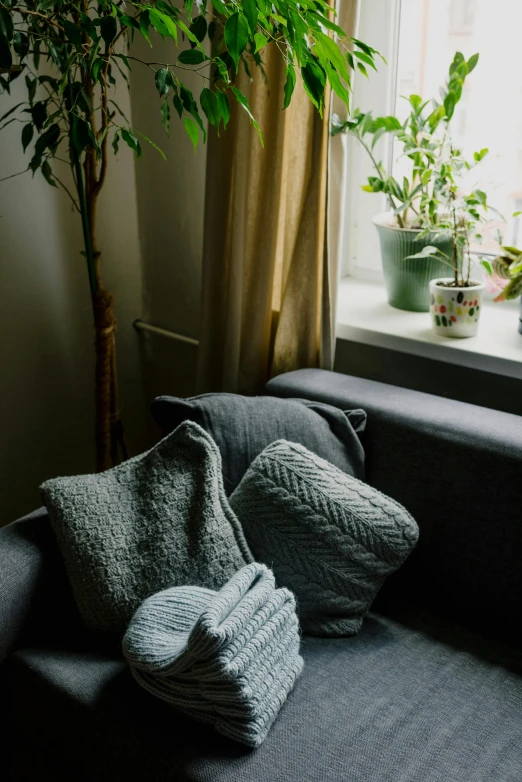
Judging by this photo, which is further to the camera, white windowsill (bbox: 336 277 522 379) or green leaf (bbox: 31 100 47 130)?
white windowsill (bbox: 336 277 522 379)

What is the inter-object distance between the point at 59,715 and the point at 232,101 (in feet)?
4.28

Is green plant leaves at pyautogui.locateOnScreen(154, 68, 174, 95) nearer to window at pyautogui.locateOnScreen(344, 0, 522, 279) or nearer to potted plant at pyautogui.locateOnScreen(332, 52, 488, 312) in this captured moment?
potted plant at pyautogui.locateOnScreen(332, 52, 488, 312)

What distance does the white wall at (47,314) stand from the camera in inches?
74.8

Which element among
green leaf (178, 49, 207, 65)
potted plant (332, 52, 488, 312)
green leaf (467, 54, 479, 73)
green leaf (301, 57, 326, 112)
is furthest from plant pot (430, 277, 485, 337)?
green leaf (178, 49, 207, 65)

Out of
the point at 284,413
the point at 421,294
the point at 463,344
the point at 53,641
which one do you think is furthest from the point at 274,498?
the point at 421,294

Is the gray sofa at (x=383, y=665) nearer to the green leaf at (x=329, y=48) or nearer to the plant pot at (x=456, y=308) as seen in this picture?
the plant pot at (x=456, y=308)

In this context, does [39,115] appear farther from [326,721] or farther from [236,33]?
[326,721]

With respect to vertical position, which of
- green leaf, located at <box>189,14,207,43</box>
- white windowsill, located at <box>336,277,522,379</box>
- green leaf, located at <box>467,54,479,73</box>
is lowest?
white windowsill, located at <box>336,277,522,379</box>

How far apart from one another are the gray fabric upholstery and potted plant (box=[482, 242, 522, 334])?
32 centimetres

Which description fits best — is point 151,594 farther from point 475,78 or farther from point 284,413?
point 475,78

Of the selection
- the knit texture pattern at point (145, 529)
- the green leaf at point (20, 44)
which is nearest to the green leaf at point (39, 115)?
the green leaf at point (20, 44)

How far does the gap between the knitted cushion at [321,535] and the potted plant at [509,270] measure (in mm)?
613

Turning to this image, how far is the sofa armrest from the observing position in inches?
50.1

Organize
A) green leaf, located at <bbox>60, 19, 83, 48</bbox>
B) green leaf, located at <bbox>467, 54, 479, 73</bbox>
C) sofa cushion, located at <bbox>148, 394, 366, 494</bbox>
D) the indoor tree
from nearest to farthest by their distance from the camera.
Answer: the indoor tree
green leaf, located at <bbox>60, 19, 83, 48</bbox>
sofa cushion, located at <bbox>148, 394, 366, 494</bbox>
green leaf, located at <bbox>467, 54, 479, 73</bbox>
